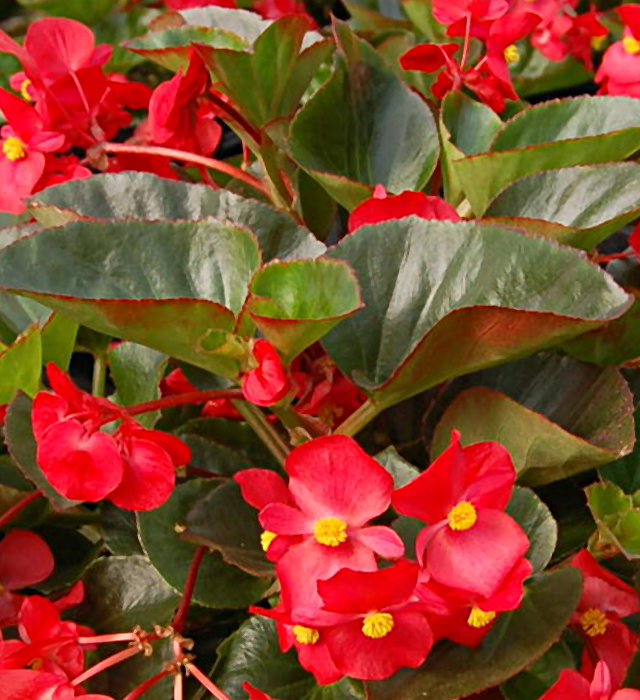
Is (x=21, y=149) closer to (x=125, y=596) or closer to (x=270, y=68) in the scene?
(x=270, y=68)

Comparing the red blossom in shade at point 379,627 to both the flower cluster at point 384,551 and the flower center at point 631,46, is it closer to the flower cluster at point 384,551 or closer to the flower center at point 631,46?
the flower cluster at point 384,551

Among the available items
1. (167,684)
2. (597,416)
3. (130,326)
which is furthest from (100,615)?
(597,416)

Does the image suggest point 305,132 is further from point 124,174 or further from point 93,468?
point 93,468

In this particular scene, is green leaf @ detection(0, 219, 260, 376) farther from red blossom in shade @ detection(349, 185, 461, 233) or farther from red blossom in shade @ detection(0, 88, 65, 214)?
red blossom in shade @ detection(0, 88, 65, 214)

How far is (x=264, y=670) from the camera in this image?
Result: 52cm

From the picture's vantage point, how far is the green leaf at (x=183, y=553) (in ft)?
1.78

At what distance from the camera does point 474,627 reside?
0.46 metres

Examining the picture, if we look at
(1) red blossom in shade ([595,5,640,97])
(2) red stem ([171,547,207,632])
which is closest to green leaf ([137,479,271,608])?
(2) red stem ([171,547,207,632])

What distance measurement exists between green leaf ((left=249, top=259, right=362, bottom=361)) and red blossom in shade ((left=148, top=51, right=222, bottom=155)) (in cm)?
25

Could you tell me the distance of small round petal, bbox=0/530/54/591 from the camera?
0.57m

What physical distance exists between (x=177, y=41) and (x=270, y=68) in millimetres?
108

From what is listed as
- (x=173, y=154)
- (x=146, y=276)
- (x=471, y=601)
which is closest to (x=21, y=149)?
(x=173, y=154)

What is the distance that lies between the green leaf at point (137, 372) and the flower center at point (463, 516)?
226 mm

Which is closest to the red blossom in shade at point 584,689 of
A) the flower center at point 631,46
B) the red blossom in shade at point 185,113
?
the red blossom in shade at point 185,113
